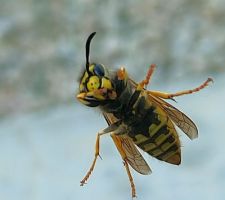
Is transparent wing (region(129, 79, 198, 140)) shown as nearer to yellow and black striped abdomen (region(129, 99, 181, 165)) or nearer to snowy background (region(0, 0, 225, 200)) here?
yellow and black striped abdomen (region(129, 99, 181, 165))

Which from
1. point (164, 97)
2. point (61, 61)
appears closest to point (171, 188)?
point (164, 97)

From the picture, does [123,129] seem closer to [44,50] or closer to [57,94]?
[57,94]

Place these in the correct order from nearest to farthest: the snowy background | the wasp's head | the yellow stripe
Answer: the wasp's head < the yellow stripe < the snowy background

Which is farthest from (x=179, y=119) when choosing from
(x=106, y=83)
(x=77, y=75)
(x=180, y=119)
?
(x=77, y=75)

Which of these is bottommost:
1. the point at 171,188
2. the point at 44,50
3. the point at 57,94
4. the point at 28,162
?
the point at 171,188

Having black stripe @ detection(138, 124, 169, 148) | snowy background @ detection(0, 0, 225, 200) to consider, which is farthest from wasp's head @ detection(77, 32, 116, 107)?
snowy background @ detection(0, 0, 225, 200)

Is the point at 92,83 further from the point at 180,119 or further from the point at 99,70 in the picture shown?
the point at 180,119

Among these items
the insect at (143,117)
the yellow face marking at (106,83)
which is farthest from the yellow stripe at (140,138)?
the yellow face marking at (106,83)
